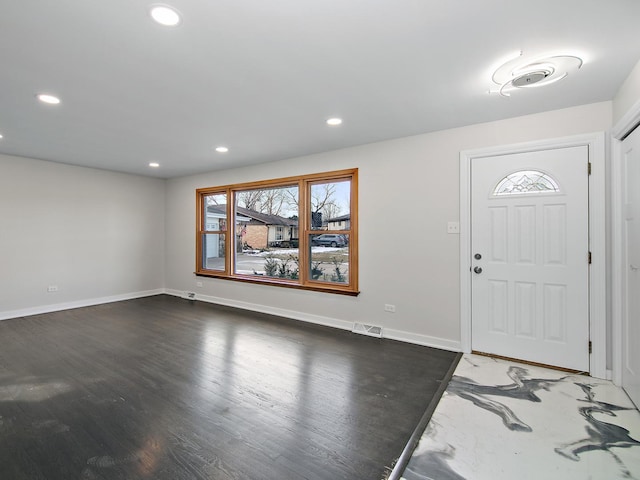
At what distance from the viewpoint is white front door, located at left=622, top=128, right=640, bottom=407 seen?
2.25 meters

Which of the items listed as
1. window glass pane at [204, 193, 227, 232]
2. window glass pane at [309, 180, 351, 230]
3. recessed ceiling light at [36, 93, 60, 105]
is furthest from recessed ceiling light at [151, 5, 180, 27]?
window glass pane at [204, 193, 227, 232]

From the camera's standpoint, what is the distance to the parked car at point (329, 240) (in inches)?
171

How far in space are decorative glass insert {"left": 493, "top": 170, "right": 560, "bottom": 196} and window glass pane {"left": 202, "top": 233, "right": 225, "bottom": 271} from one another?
15.2 ft

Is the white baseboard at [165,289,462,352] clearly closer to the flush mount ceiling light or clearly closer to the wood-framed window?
the wood-framed window

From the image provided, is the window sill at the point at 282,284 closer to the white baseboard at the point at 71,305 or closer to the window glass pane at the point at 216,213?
the window glass pane at the point at 216,213

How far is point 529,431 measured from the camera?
200 cm

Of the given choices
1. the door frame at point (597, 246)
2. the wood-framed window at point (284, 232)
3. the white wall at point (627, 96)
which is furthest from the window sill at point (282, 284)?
the white wall at point (627, 96)

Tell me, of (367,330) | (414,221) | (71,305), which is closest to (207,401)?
(367,330)

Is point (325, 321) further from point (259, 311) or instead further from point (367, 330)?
point (259, 311)

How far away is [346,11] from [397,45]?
456mm

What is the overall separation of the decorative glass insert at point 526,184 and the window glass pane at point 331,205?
6.01 feet

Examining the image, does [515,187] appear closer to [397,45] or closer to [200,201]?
[397,45]

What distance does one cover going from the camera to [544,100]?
2.71 metres

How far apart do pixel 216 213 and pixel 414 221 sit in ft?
12.8
